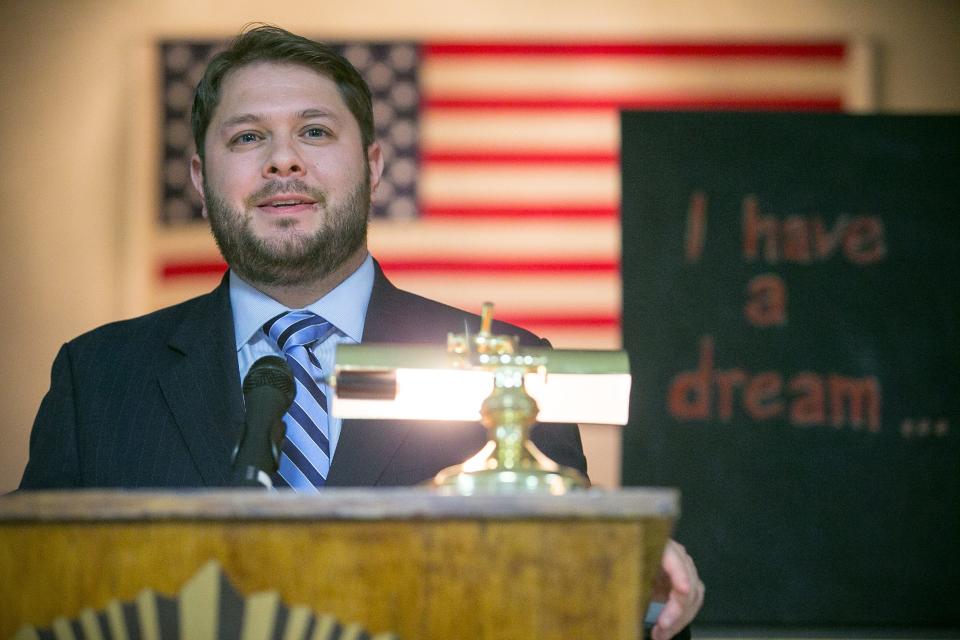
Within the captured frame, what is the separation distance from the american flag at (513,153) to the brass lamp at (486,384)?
2329 mm

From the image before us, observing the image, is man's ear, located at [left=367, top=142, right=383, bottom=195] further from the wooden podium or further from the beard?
the wooden podium

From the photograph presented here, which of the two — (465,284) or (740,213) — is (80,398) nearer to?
(740,213)

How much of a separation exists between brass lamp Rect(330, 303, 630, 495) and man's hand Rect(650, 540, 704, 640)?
0.16m

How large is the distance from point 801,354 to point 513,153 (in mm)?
1178

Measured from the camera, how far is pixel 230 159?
1697mm

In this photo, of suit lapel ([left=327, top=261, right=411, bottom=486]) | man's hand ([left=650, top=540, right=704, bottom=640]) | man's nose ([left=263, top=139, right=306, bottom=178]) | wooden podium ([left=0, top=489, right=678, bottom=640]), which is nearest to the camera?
wooden podium ([left=0, top=489, right=678, bottom=640])

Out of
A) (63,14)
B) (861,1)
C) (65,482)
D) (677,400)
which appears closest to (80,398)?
(65,482)

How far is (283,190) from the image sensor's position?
1.68m

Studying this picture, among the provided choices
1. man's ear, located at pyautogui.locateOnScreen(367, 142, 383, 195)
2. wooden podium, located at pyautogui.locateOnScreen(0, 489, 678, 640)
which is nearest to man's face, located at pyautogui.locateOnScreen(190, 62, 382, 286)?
man's ear, located at pyautogui.locateOnScreen(367, 142, 383, 195)

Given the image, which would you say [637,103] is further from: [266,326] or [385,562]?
[385,562]

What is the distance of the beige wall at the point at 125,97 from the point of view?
11.4 feet

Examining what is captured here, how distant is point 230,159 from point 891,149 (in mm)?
1447

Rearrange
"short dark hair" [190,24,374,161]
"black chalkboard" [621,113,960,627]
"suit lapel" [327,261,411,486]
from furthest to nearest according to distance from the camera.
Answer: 1. "black chalkboard" [621,113,960,627]
2. "short dark hair" [190,24,374,161]
3. "suit lapel" [327,261,411,486]

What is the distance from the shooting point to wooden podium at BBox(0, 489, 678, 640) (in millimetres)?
805
